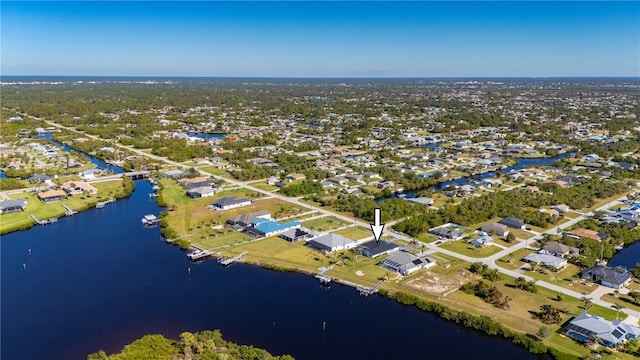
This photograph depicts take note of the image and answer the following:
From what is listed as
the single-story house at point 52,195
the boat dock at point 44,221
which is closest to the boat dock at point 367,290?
the boat dock at point 44,221

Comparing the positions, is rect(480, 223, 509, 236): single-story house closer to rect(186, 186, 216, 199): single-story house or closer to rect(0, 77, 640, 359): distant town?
rect(0, 77, 640, 359): distant town

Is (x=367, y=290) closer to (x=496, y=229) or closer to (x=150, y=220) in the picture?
(x=496, y=229)

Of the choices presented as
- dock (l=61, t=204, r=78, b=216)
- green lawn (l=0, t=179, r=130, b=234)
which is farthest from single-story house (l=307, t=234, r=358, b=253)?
green lawn (l=0, t=179, r=130, b=234)

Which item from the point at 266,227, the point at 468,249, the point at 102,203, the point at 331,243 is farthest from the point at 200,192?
the point at 468,249

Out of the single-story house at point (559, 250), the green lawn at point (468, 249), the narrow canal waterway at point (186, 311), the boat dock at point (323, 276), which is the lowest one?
the narrow canal waterway at point (186, 311)

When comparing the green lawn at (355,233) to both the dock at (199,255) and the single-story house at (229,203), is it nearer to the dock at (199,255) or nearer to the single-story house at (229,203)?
the dock at (199,255)

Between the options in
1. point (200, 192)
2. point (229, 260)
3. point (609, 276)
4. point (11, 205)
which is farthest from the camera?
point (200, 192)
